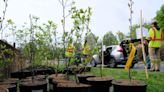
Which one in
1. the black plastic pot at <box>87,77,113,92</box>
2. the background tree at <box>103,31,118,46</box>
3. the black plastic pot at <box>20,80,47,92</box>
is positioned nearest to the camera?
the black plastic pot at <box>20,80,47,92</box>

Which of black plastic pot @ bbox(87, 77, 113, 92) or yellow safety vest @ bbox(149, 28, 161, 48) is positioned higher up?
yellow safety vest @ bbox(149, 28, 161, 48)

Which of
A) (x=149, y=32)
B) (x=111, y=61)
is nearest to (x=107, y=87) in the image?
(x=149, y=32)

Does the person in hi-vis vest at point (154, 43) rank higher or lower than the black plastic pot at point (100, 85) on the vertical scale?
higher

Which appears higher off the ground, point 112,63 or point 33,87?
point 112,63

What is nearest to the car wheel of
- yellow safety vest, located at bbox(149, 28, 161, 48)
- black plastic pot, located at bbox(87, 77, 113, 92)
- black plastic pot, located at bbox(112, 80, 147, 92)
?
yellow safety vest, located at bbox(149, 28, 161, 48)

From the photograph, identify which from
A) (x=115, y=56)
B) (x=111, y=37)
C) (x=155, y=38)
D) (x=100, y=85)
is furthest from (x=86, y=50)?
(x=111, y=37)

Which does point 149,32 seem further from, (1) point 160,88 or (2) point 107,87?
(2) point 107,87

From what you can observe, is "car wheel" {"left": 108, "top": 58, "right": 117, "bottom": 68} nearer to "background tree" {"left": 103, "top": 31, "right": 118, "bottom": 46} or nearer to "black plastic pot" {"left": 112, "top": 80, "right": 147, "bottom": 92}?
"background tree" {"left": 103, "top": 31, "right": 118, "bottom": 46}

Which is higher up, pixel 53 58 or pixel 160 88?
pixel 53 58

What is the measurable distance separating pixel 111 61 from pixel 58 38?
30.0ft

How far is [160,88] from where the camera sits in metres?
6.77

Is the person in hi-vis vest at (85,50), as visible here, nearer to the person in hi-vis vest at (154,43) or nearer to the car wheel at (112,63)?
the person in hi-vis vest at (154,43)

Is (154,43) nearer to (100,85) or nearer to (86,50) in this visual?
(86,50)

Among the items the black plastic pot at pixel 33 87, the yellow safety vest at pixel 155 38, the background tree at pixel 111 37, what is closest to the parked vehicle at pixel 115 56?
the background tree at pixel 111 37
